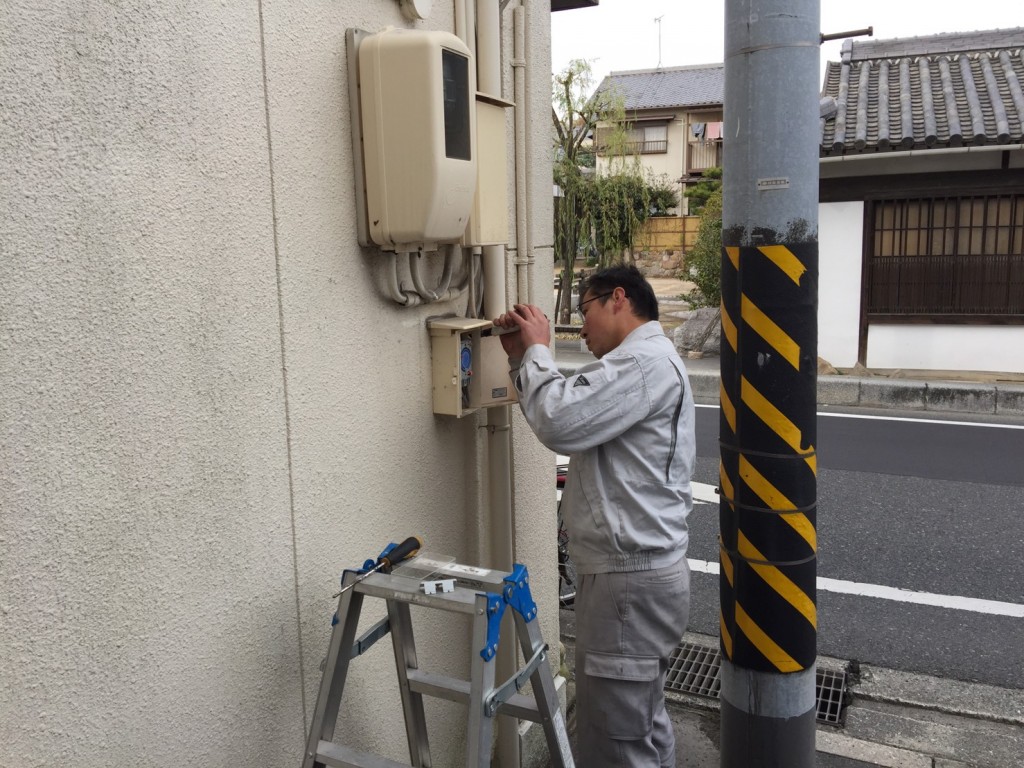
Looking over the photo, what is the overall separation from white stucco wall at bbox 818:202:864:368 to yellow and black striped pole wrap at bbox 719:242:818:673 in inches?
436

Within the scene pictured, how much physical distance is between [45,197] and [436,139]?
115 centimetres

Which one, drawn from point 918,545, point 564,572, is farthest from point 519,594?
point 918,545

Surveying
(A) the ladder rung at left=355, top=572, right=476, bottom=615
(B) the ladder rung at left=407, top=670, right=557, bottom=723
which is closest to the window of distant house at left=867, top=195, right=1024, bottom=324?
(B) the ladder rung at left=407, top=670, right=557, bottom=723

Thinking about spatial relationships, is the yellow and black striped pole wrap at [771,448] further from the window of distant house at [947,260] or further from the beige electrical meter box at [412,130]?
A: the window of distant house at [947,260]

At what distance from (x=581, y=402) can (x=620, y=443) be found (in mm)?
247

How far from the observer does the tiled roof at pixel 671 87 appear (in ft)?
131

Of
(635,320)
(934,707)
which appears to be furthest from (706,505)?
(635,320)

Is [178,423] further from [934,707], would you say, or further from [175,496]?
[934,707]

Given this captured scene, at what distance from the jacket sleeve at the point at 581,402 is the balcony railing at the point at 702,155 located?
123 feet

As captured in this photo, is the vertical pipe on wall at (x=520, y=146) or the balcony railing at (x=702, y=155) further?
the balcony railing at (x=702, y=155)

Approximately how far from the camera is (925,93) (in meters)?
13.9

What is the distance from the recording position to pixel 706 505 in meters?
8.16

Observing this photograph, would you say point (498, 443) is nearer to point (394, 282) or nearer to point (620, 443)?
point (620, 443)

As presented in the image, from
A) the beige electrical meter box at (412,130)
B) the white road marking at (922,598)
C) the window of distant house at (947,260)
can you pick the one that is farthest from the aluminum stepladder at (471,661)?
the window of distant house at (947,260)
